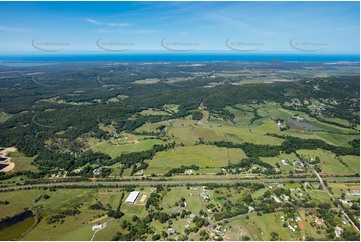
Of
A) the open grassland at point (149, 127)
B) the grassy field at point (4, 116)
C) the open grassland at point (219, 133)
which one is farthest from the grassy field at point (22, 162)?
the open grassland at point (219, 133)

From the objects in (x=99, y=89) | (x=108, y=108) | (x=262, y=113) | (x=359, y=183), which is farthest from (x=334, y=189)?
(x=99, y=89)

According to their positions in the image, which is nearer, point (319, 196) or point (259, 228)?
point (259, 228)

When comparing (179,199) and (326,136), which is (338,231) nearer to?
(179,199)

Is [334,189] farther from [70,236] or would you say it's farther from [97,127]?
[97,127]

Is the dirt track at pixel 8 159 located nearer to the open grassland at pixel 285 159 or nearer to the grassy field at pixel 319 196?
the open grassland at pixel 285 159

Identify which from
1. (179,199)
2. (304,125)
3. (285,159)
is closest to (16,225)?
(179,199)

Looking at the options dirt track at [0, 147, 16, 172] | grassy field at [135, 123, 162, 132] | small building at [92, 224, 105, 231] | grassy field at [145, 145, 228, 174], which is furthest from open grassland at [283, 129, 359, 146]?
dirt track at [0, 147, 16, 172]

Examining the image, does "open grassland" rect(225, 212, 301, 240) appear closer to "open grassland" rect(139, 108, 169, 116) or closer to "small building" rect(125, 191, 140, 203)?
"small building" rect(125, 191, 140, 203)
